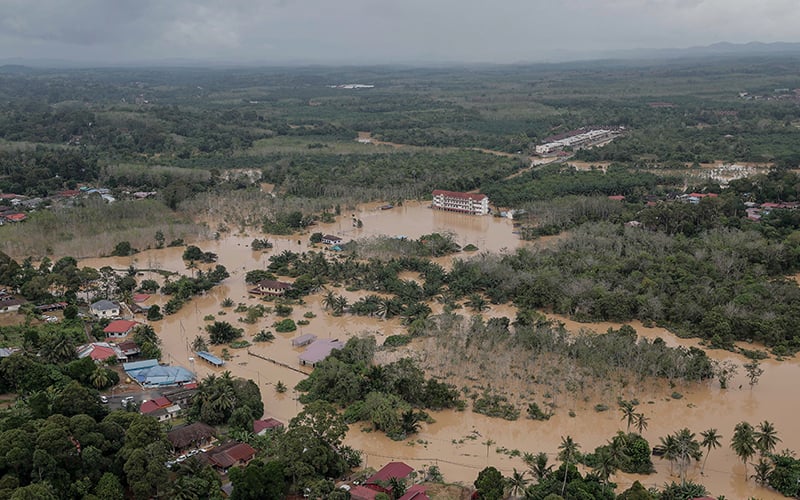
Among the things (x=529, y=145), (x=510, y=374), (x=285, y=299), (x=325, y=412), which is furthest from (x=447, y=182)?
(x=325, y=412)

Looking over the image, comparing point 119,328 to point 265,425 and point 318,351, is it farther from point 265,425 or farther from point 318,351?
point 265,425

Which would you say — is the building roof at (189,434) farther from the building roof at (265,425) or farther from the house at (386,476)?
the house at (386,476)

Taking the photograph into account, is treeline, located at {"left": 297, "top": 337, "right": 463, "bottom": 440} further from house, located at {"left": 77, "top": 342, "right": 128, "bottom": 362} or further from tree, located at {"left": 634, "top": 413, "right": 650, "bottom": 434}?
house, located at {"left": 77, "top": 342, "right": 128, "bottom": 362}

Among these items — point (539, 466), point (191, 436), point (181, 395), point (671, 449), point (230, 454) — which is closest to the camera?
point (539, 466)

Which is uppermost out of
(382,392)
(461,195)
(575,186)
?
(575,186)

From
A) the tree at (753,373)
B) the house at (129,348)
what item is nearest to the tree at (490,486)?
the tree at (753,373)

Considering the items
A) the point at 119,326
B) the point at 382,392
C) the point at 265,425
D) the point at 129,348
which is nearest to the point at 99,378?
the point at 129,348

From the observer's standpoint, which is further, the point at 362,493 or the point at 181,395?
the point at 181,395
